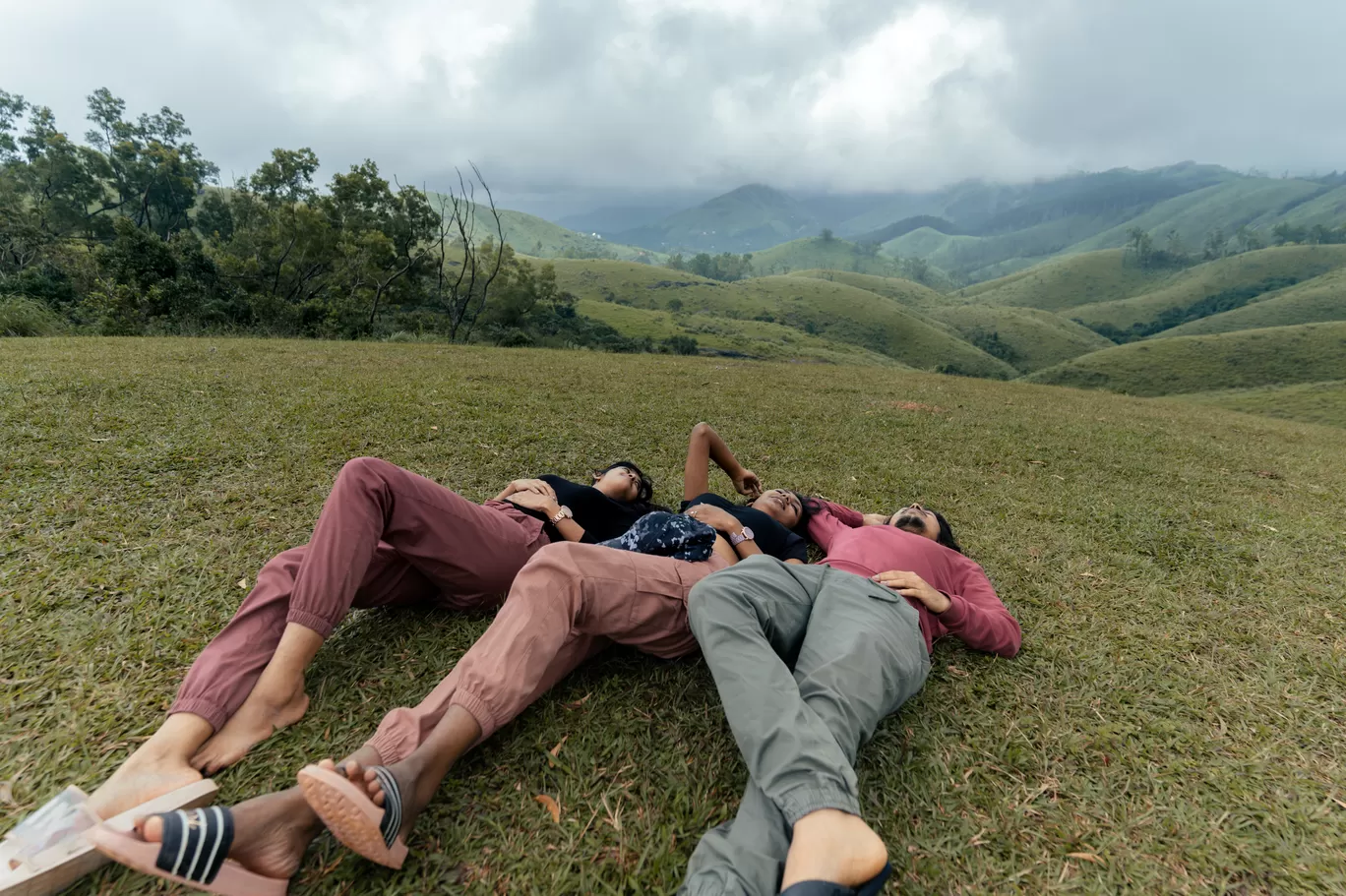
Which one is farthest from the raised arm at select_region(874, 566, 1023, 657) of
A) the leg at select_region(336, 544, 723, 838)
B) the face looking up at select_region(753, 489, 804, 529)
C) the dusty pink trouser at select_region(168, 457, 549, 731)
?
the dusty pink trouser at select_region(168, 457, 549, 731)

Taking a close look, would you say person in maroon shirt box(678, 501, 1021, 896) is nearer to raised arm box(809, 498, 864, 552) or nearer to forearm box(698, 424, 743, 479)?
raised arm box(809, 498, 864, 552)

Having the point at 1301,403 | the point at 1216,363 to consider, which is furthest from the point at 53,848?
the point at 1216,363

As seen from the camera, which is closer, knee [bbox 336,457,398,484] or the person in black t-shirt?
knee [bbox 336,457,398,484]

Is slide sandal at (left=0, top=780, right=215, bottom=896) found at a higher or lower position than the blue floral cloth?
lower

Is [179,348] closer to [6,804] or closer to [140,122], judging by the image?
[6,804]

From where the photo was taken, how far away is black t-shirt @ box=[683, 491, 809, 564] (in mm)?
3615

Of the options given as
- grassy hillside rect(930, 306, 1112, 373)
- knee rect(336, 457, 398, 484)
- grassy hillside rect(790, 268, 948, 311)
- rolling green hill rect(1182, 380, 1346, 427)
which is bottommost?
grassy hillside rect(930, 306, 1112, 373)

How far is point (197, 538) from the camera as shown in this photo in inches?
144

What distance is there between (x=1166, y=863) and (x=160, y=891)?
336 cm

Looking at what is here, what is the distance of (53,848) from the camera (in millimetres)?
1570

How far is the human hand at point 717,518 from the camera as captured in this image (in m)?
3.43

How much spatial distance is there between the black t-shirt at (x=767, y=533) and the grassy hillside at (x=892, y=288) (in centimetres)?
13193

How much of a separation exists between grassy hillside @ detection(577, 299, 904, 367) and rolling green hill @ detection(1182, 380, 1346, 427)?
1380 inches

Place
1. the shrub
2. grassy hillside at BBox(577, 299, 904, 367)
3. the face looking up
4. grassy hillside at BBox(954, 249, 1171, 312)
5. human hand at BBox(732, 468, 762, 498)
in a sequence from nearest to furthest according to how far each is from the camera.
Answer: the face looking up, human hand at BBox(732, 468, 762, 498), the shrub, grassy hillside at BBox(577, 299, 904, 367), grassy hillside at BBox(954, 249, 1171, 312)
